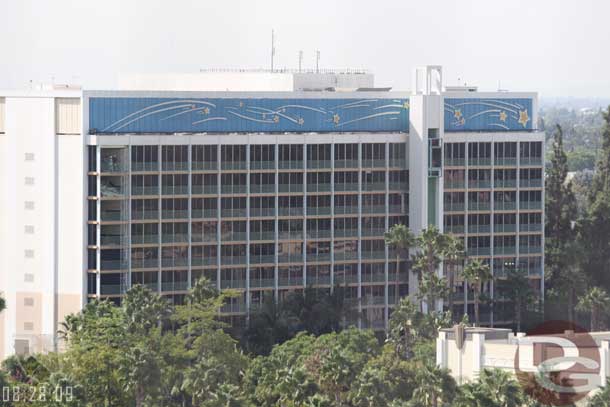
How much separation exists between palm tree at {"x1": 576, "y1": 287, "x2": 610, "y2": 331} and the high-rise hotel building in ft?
13.3

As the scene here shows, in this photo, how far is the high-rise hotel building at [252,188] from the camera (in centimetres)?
17225

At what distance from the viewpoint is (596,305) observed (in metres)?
190

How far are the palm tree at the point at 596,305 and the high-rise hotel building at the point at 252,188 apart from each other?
404 cm

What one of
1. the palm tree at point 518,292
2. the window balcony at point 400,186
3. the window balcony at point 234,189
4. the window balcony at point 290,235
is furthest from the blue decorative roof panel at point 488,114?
the window balcony at point 234,189

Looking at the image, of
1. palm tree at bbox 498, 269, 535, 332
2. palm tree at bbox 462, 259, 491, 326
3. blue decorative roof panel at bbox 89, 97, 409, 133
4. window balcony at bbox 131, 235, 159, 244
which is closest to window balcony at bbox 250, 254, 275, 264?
window balcony at bbox 131, 235, 159, 244

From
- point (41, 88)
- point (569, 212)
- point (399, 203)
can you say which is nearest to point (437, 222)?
point (399, 203)

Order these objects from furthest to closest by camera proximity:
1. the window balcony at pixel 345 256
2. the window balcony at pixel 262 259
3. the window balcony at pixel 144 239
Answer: the window balcony at pixel 345 256, the window balcony at pixel 262 259, the window balcony at pixel 144 239

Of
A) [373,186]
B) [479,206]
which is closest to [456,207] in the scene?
[479,206]

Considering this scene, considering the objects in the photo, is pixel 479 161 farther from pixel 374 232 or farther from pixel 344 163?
pixel 344 163

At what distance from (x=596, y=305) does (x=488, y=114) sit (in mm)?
17783

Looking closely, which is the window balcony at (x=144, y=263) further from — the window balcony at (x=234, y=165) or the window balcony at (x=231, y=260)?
the window balcony at (x=234, y=165)

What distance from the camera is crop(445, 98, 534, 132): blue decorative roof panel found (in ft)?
611

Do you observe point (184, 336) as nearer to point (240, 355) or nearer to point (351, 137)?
point (240, 355)

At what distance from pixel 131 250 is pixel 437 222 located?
2583cm
